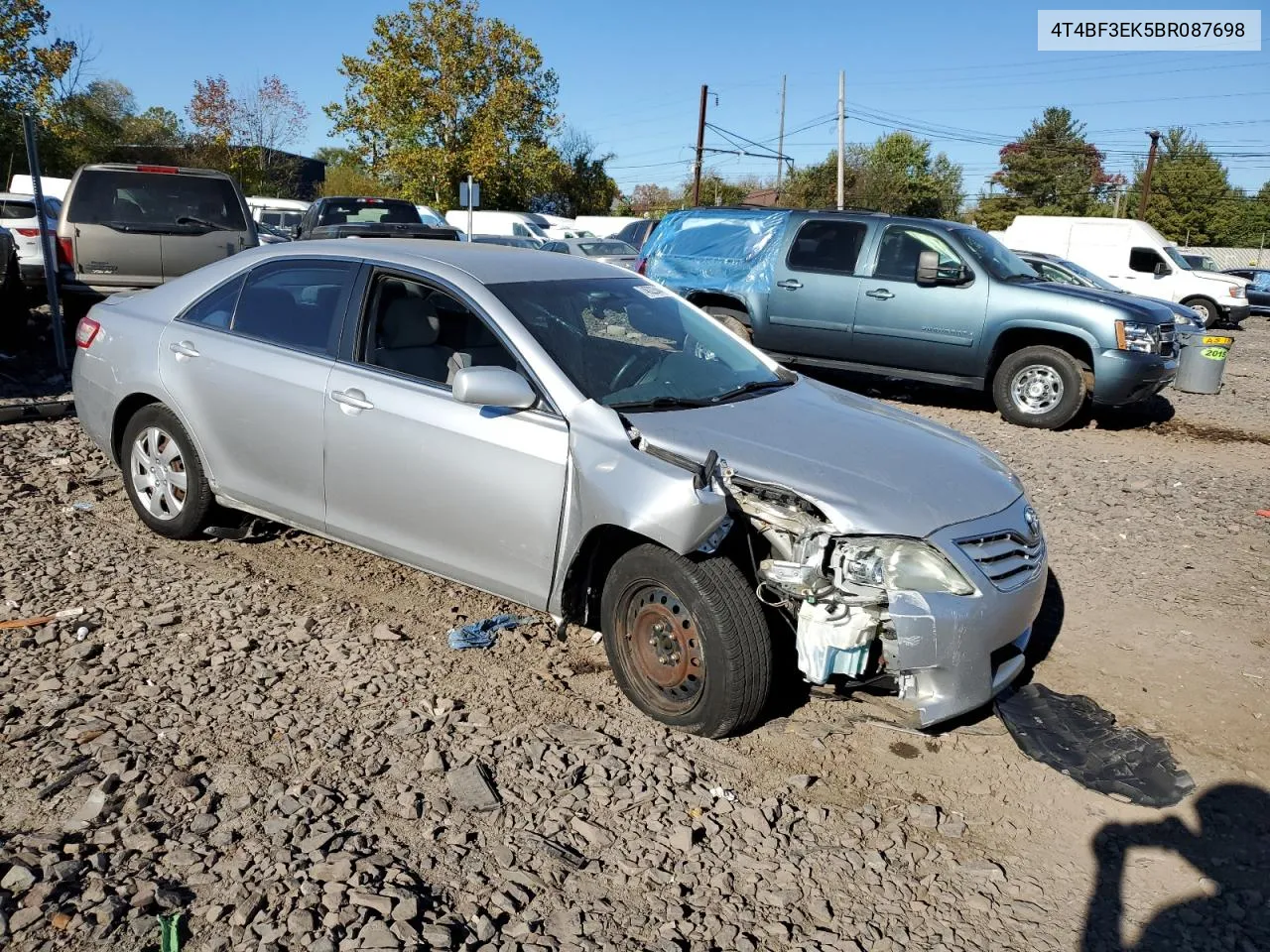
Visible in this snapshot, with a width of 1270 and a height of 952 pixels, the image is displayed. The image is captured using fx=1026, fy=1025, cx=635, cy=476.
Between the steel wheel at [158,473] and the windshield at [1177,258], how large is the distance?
23.5 metres

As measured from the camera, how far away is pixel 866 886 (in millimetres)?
2994

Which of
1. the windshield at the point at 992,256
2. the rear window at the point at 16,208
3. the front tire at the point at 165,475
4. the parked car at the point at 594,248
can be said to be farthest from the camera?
the parked car at the point at 594,248

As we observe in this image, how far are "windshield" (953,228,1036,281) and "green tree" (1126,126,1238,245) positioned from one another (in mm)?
60318

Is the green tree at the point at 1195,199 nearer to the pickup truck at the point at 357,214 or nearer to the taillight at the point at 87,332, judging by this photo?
the pickup truck at the point at 357,214

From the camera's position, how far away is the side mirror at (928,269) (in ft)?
31.7

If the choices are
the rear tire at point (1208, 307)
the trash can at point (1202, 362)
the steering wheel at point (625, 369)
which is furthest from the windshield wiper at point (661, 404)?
the rear tire at point (1208, 307)

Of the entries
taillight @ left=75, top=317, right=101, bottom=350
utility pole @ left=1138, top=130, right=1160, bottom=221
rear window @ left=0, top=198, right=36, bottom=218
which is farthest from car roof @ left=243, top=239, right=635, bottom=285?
utility pole @ left=1138, top=130, right=1160, bottom=221

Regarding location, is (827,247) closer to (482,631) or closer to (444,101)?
(482,631)

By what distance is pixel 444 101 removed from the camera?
117ft

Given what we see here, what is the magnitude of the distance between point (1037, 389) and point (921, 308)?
1323mm

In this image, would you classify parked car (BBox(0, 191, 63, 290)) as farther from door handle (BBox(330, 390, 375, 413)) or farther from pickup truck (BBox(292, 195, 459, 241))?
door handle (BBox(330, 390, 375, 413))

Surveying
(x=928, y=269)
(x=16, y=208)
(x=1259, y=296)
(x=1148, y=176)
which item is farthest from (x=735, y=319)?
(x=1148, y=176)

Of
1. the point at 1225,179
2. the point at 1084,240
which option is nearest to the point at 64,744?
the point at 1084,240

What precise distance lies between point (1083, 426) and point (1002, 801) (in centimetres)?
743
